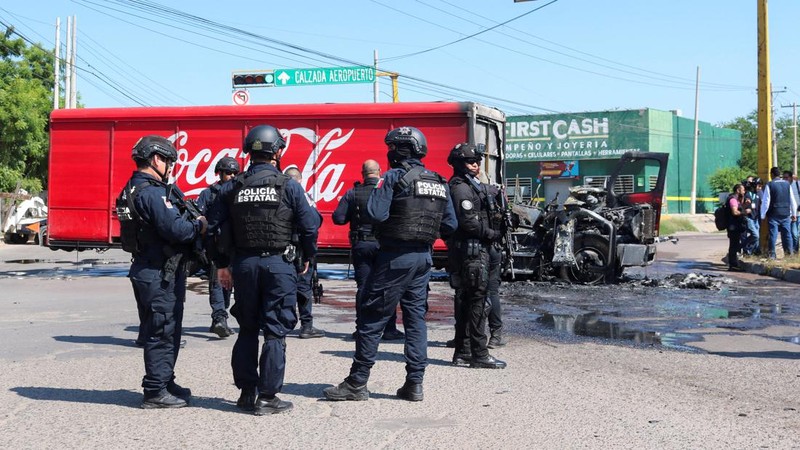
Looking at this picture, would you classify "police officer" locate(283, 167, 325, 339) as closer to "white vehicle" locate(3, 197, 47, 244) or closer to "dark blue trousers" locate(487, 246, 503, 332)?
"dark blue trousers" locate(487, 246, 503, 332)

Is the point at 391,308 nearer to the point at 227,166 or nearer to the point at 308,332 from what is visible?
the point at 308,332

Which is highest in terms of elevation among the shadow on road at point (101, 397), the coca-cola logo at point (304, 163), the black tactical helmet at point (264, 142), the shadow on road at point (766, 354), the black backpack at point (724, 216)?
the coca-cola logo at point (304, 163)

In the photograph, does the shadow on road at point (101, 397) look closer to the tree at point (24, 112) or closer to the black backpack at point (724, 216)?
the black backpack at point (724, 216)

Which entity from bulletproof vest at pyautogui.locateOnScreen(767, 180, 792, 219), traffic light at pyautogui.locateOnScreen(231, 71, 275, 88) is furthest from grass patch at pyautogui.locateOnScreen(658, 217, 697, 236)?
bulletproof vest at pyautogui.locateOnScreen(767, 180, 792, 219)

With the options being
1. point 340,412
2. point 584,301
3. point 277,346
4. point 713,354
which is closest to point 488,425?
point 340,412

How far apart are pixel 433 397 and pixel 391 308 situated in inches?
26.1

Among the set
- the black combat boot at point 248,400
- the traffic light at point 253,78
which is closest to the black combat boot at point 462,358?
the black combat boot at point 248,400

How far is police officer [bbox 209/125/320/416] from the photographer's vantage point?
18.4 feet

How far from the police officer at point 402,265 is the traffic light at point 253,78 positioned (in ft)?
72.4

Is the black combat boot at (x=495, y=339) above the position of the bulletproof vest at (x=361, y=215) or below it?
below

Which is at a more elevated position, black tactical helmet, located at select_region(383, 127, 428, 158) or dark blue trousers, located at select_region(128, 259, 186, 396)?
black tactical helmet, located at select_region(383, 127, 428, 158)

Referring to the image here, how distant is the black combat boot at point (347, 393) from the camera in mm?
5957

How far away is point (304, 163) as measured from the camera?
15562 mm

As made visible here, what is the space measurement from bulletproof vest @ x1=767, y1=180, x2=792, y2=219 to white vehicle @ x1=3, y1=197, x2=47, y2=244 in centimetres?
2200
